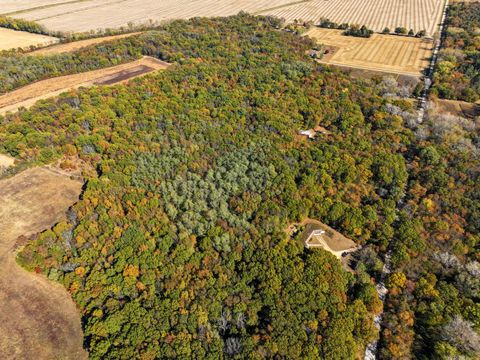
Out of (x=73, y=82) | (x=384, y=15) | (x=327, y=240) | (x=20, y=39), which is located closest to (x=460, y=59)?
(x=384, y=15)

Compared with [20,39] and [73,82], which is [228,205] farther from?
[20,39]

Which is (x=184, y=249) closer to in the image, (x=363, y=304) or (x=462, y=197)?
(x=363, y=304)

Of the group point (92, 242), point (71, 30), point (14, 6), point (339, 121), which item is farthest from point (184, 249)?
point (14, 6)

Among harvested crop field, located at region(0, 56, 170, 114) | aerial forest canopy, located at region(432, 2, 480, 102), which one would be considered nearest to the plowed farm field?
aerial forest canopy, located at region(432, 2, 480, 102)

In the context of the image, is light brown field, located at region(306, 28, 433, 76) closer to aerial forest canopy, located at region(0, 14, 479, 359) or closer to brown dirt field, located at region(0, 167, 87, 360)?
aerial forest canopy, located at region(0, 14, 479, 359)

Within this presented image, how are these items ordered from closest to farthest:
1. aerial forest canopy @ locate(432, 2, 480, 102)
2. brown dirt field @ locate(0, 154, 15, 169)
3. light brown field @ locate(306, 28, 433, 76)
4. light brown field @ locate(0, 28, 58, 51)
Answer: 1. brown dirt field @ locate(0, 154, 15, 169)
2. aerial forest canopy @ locate(432, 2, 480, 102)
3. light brown field @ locate(0, 28, 58, 51)
4. light brown field @ locate(306, 28, 433, 76)

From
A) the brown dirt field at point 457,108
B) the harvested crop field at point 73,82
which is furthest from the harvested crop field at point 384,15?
the harvested crop field at point 73,82
